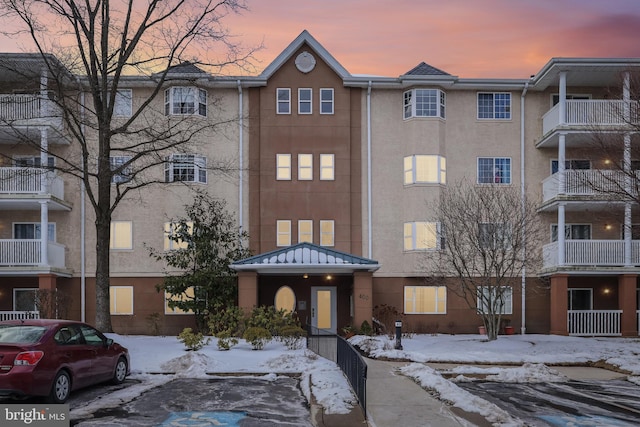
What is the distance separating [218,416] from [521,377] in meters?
7.93

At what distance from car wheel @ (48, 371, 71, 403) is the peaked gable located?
21.0 meters

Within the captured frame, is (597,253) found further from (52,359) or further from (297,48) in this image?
(52,359)

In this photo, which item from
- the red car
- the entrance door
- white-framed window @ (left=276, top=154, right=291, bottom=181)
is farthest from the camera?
white-framed window @ (left=276, top=154, right=291, bottom=181)

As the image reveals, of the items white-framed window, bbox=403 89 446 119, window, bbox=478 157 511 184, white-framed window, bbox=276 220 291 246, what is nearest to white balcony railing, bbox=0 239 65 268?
white-framed window, bbox=276 220 291 246

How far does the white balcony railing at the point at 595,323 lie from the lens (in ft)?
97.0

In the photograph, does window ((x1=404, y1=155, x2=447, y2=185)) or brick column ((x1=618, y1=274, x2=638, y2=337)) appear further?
window ((x1=404, y1=155, x2=447, y2=185))

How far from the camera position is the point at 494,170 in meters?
31.9

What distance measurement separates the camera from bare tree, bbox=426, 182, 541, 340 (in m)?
25.4

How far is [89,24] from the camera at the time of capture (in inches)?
887

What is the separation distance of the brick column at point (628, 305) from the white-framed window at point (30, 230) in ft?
84.0

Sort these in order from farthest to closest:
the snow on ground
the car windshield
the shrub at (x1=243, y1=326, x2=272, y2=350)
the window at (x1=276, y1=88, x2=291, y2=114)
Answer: the window at (x1=276, y1=88, x2=291, y2=114), the shrub at (x1=243, y1=326, x2=272, y2=350), the snow on ground, the car windshield

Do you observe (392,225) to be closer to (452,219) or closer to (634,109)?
(452,219)

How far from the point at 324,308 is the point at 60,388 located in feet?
64.7

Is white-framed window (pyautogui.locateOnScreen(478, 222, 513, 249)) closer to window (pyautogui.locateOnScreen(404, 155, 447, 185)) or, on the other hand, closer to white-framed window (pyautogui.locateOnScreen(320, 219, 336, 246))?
window (pyautogui.locateOnScreen(404, 155, 447, 185))
